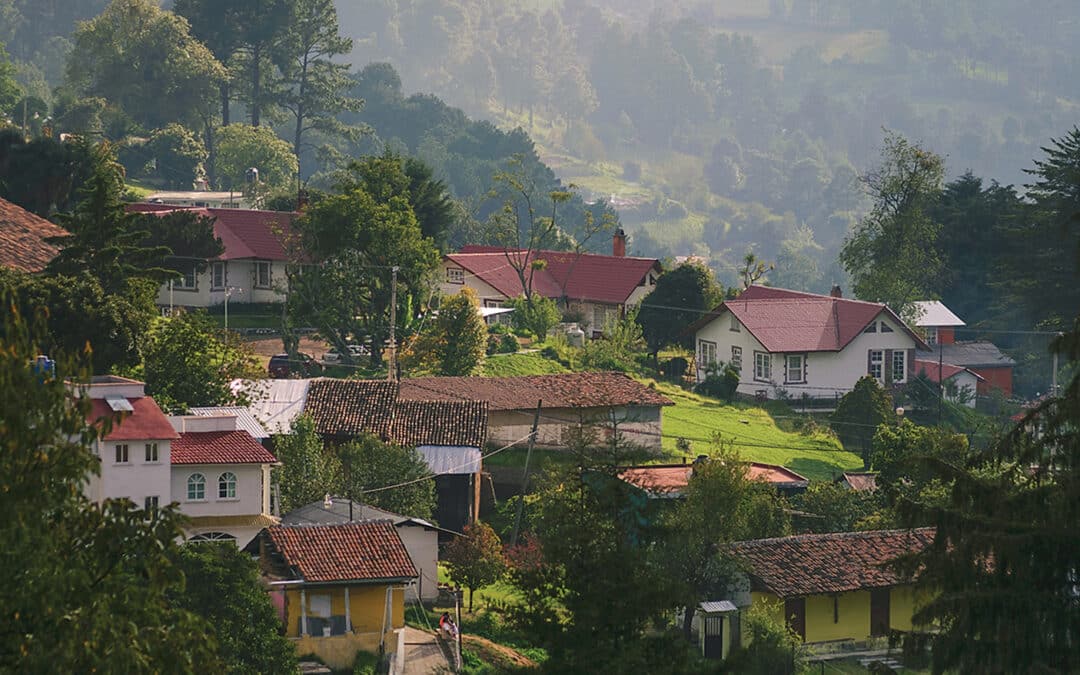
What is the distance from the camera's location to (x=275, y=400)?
160 feet

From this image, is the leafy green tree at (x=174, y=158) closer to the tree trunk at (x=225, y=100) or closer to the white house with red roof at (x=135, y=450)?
the tree trunk at (x=225, y=100)

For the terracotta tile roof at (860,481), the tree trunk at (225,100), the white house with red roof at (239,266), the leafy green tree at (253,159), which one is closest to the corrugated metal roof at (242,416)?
the terracotta tile roof at (860,481)

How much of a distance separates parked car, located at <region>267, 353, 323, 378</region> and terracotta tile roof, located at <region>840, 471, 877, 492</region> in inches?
696

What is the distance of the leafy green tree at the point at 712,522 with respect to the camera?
4066cm

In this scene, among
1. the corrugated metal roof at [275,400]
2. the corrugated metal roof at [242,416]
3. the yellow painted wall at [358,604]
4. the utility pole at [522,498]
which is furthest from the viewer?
the corrugated metal roof at [275,400]

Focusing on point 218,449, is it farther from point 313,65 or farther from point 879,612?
point 313,65

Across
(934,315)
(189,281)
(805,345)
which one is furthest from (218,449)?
(934,315)

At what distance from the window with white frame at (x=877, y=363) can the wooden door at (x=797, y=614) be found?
1184 inches

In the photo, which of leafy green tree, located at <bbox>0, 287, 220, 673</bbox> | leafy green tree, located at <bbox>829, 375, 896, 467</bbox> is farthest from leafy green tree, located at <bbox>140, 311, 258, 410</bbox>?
leafy green tree, located at <bbox>0, 287, 220, 673</bbox>

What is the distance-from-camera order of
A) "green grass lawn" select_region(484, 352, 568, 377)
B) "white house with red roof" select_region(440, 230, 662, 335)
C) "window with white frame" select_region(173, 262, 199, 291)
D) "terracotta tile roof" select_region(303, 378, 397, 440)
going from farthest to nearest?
"white house with red roof" select_region(440, 230, 662, 335) → "window with white frame" select_region(173, 262, 199, 291) → "green grass lawn" select_region(484, 352, 568, 377) → "terracotta tile roof" select_region(303, 378, 397, 440)

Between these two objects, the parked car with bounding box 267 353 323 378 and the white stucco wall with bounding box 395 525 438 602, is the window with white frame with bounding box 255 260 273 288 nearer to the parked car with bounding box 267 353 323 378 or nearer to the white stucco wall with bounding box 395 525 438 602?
the parked car with bounding box 267 353 323 378

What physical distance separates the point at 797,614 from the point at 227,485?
13.0 metres

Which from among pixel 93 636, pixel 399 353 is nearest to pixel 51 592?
pixel 93 636

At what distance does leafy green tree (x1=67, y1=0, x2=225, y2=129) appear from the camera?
371ft
